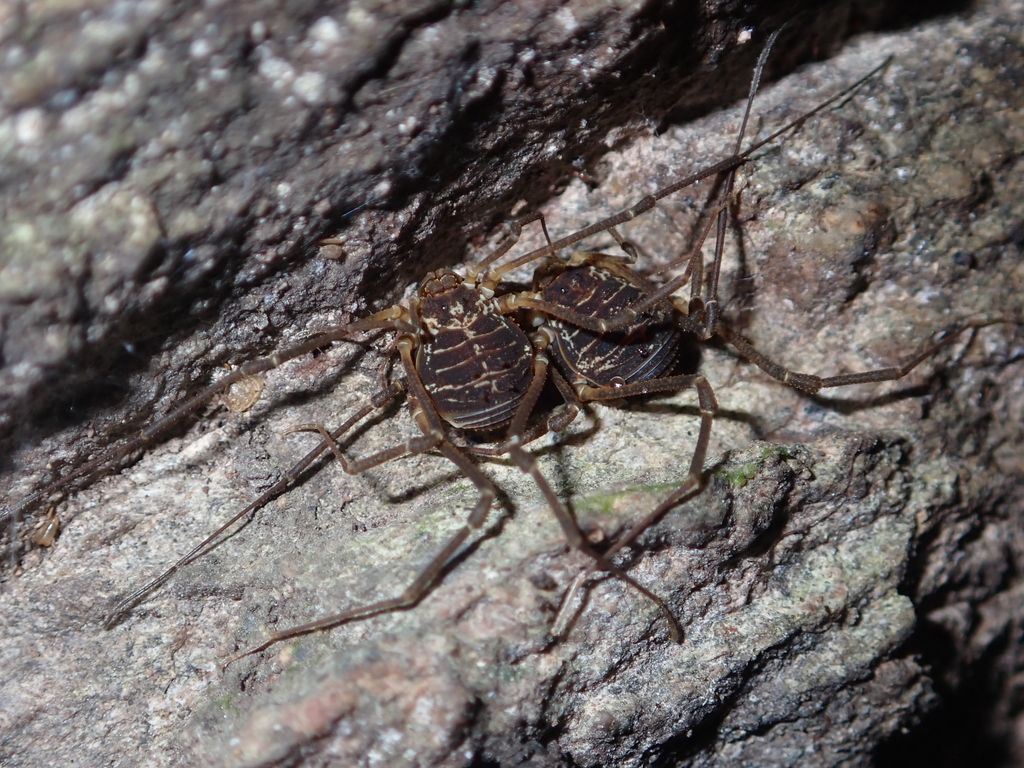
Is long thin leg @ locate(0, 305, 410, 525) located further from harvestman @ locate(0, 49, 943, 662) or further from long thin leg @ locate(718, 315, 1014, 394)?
long thin leg @ locate(718, 315, 1014, 394)

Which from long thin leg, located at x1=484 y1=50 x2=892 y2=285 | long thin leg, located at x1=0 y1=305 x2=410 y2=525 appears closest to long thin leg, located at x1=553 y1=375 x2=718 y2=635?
long thin leg, located at x1=484 y1=50 x2=892 y2=285

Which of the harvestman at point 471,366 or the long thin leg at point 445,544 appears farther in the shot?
the harvestman at point 471,366

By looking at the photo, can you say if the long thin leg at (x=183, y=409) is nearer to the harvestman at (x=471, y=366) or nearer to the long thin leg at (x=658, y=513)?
the harvestman at (x=471, y=366)

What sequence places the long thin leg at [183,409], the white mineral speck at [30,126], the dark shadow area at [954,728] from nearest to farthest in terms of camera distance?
1. the white mineral speck at [30,126]
2. the long thin leg at [183,409]
3. the dark shadow area at [954,728]

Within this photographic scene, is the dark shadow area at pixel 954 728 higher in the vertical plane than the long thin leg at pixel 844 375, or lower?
lower

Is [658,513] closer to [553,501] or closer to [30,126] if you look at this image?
[553,501]

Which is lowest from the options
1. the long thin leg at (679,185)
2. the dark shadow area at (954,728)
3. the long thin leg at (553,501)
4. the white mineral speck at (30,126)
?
the dark shadow area at (954,728)

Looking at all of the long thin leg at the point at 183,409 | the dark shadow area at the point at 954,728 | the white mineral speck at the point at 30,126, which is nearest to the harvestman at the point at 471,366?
the long thin leg at the point at 183,409

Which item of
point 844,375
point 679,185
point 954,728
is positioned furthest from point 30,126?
A: point 954,728
